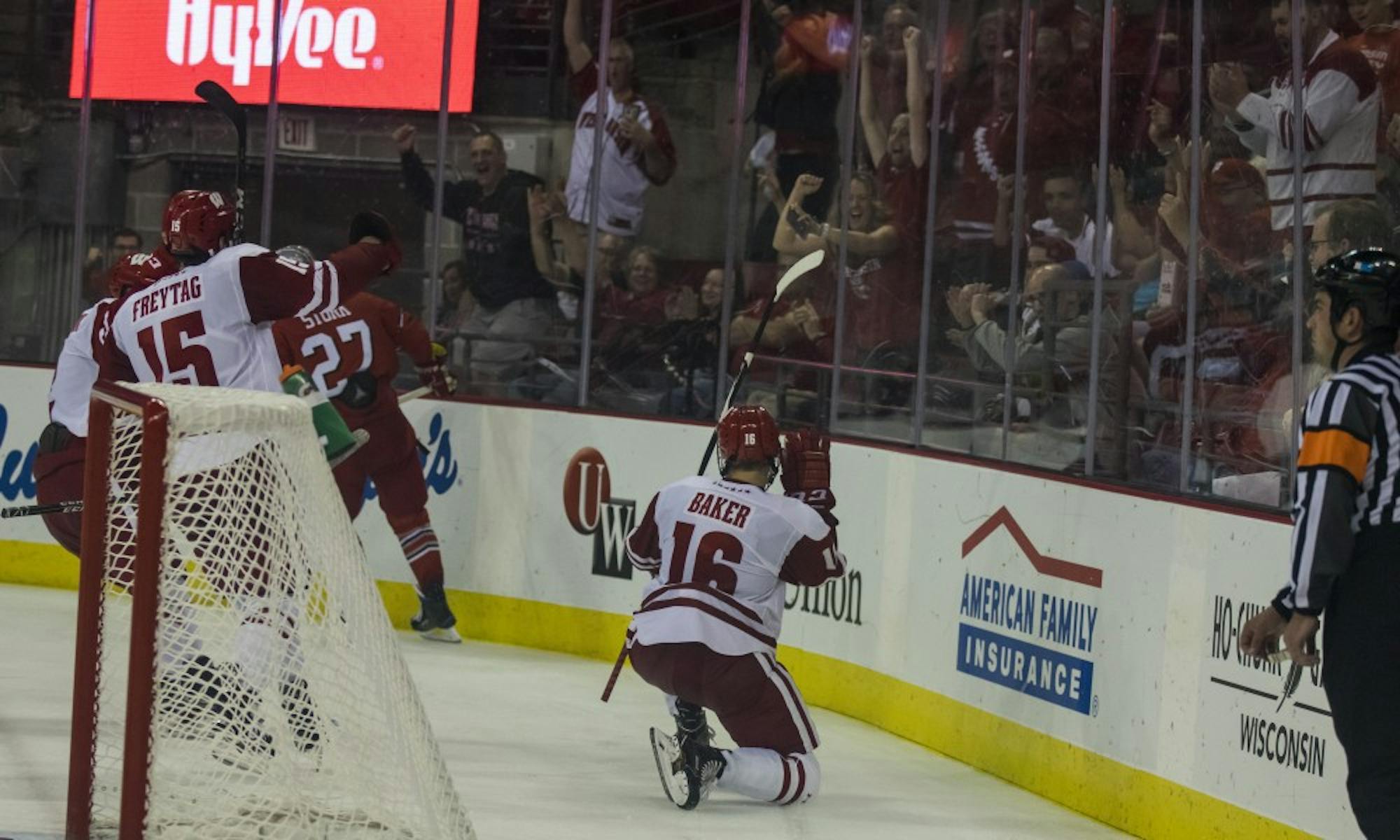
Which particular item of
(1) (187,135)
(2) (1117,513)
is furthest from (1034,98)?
(1) (187,135)

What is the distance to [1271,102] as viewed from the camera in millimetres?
5387

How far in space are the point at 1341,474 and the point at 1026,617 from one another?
2.15 metres

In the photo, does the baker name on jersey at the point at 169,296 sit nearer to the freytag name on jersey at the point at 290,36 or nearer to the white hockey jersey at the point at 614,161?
the white hockey jersey at the point at 614,161

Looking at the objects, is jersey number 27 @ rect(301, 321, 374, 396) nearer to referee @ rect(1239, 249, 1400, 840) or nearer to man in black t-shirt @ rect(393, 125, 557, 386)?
man in black t-shirt @ rect(393, 125, 557, 386)

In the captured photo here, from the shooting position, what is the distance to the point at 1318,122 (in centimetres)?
521

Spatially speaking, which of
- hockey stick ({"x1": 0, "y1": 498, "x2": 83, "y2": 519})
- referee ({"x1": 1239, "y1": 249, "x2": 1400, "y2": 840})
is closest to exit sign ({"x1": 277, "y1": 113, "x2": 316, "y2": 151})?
hockey stick ({"x1": 0, "y1": 498, "x2": 83, "y2": 519})

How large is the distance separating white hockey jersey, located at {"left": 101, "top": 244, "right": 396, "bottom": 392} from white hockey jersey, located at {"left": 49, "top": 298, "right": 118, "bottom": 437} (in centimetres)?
39

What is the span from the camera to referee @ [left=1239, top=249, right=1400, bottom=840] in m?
3.30

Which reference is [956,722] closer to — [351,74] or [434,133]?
[434,133]

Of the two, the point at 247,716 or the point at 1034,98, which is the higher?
the point at 1034,98

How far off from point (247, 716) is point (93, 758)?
39 centimetres

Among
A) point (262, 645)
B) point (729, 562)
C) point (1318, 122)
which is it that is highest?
point (1318, 122)

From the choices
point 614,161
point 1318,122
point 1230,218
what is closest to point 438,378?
point 614,161

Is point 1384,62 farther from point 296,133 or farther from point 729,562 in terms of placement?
point 296,133
